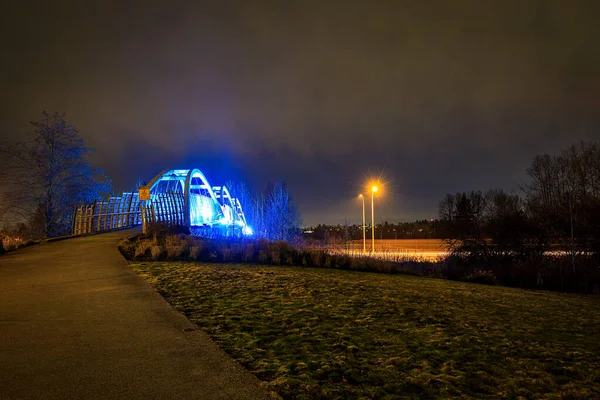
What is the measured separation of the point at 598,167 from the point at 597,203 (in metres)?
13.5

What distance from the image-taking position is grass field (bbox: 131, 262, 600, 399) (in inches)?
174

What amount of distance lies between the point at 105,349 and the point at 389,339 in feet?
12.6

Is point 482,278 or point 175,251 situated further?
point 482,278

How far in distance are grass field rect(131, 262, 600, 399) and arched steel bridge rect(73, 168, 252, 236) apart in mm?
18189

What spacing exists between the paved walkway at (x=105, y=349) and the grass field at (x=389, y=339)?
42 centimetres

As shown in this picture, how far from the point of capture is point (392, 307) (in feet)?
27.8

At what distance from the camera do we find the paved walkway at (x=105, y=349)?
4.10 meters

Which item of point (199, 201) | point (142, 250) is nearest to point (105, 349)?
point (142, 250)

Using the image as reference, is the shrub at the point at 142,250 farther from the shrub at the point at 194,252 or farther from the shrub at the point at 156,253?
the shrub at the point at 194,252

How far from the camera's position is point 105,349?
527 centimetres

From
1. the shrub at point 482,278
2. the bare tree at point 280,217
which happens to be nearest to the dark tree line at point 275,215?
the bare tree at point 280,217

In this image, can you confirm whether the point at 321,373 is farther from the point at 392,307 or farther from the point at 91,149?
the point at 91,149

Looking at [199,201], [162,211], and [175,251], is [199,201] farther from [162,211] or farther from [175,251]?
[175,251]

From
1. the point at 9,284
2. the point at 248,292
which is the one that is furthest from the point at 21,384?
the point at 9,284
